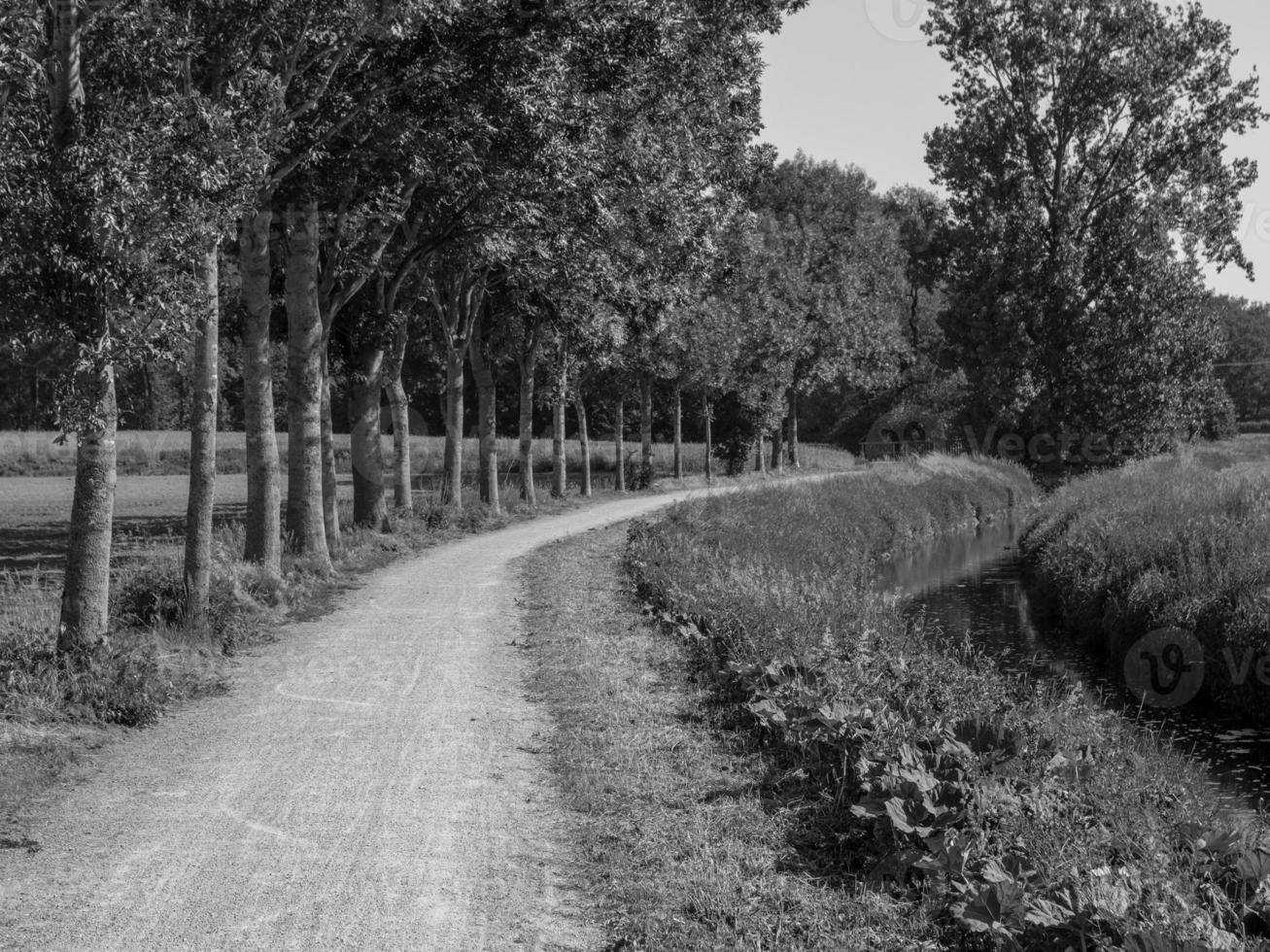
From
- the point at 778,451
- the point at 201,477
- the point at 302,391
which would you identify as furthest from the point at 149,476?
the point at 201,477

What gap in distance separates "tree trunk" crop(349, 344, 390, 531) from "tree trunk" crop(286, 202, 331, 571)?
4.87 meters

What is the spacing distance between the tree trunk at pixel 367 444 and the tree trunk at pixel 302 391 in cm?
487

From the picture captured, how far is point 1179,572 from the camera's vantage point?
16203 millimetres

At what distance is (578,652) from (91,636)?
182 inches

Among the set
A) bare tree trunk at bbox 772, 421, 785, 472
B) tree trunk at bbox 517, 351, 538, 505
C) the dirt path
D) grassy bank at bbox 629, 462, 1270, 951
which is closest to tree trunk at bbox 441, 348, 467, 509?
tree trunk at bbox 517, 351, 538, 505

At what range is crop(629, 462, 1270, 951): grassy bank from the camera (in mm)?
5324

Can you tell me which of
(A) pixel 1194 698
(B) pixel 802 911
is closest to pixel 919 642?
(A) pixel 1194 698

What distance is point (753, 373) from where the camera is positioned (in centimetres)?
4878

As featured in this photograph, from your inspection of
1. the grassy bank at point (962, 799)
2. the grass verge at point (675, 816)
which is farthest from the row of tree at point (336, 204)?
the grassy bank at point (962, 799)

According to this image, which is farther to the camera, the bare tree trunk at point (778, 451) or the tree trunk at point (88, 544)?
the bare tree trunk at point (778, 451)

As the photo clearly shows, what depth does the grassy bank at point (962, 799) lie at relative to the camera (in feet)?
17.5

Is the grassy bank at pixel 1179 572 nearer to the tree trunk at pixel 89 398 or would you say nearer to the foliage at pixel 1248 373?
the tree trunk at pixel 89 398

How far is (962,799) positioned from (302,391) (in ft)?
42.2

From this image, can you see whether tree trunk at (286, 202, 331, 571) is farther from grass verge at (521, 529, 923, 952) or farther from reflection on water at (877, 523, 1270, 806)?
reflection on water at (877, 523, 1270, 806)
